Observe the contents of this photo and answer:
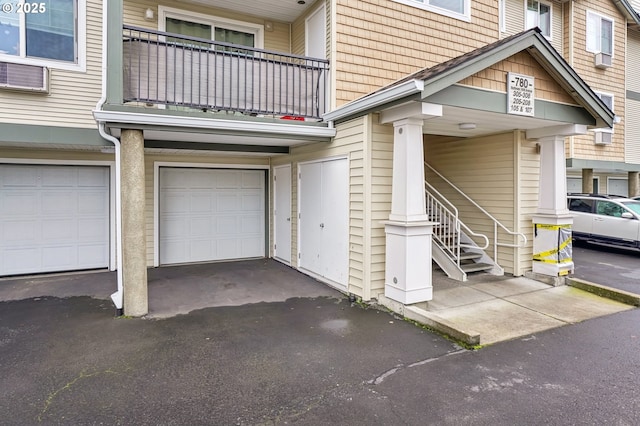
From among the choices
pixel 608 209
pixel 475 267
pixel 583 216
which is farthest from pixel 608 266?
pixel 475 267

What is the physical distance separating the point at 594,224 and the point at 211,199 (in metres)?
10.4

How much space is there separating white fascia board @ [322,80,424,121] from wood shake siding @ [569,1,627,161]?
9.08 m

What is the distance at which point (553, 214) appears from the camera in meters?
6.54

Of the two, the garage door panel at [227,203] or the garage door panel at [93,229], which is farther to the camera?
the garage door panel at [227,203]

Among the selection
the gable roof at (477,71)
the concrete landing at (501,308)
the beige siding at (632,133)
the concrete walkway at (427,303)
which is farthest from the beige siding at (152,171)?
the beige siding at (632,133)

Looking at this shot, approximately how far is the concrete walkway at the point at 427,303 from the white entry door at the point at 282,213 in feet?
2.31

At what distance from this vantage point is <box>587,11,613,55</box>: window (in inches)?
464

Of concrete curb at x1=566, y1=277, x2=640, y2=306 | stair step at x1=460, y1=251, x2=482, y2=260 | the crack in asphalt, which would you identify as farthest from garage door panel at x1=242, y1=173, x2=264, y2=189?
concrete curb at x1=566, y1=277, x2=640, y2=306

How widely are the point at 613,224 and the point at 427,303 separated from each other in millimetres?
→ 7964

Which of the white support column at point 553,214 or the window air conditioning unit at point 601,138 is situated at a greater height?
the window air conditioning unit at point 601,138

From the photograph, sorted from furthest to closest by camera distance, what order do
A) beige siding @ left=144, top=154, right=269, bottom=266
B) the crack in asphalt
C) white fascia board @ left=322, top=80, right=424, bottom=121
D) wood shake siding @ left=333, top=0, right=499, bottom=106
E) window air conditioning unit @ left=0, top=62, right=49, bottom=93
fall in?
beige siding @ left=144, top=154, right=269, bottom=266, wood shake siding @ left=333, top=0, right=499, bottom=106, window air conditioning unit @ left=0, top=62, right=49, bottom=93, white fascia board @ left=322, top=80, right=424, bottom=121, the crack in asphalt

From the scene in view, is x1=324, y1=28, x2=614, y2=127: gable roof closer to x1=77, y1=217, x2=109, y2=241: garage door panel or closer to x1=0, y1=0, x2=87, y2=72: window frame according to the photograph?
x1=0, y1=0, x2=87, y2=72: window frame

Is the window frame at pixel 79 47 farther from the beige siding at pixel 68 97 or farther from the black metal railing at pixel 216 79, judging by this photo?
the black metal railing at pixel 216 79

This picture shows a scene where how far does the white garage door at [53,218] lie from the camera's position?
22.9ft
